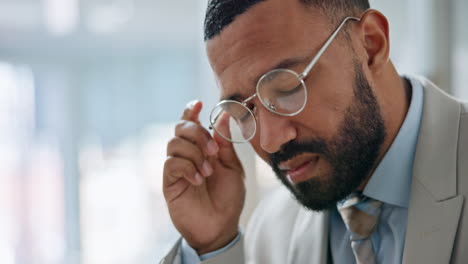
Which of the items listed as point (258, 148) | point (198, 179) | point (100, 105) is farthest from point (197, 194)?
point (100, 105)

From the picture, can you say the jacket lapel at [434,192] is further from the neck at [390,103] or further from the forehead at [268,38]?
the forehead at [268,38]

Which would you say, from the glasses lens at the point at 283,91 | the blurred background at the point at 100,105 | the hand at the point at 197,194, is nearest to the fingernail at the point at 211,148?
the hand at the point at 197,194

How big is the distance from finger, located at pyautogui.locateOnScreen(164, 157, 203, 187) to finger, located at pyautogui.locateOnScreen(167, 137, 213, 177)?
16mm

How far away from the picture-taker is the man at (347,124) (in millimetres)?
1167

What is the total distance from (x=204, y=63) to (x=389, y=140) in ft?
4.23

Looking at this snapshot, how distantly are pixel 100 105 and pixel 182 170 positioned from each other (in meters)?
2.41

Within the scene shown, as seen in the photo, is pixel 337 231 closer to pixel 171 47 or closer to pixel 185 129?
pixel 185 129

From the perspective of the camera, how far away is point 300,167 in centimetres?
126

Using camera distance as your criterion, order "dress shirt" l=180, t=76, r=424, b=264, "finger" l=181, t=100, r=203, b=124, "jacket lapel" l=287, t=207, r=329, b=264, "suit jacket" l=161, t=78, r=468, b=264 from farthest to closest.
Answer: "finger" l=181, t=100, r=203, b=124
"jacket lapel" l=287, t=207, r=329, b=264
"dress shirt" l=180, t=76, r=424, b=264
"suit jacket" l=161, t=78, r=468, b=264

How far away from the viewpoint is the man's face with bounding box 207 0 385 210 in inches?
46.4

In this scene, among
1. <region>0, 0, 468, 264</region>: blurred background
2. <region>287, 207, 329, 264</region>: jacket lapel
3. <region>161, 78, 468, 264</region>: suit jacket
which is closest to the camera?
<region>161, 78, 468, 264</region>: suit jacket

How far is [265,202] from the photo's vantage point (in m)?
1.85

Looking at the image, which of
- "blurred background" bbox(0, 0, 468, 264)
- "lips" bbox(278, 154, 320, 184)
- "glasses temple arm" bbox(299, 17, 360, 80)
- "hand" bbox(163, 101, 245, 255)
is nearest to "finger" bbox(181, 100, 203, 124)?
"hand" bbox(163, 101, 245, 255)

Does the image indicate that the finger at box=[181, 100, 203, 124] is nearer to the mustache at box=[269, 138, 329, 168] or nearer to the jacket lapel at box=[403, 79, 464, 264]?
the mustache at box=[269, 138, 329, 168]
